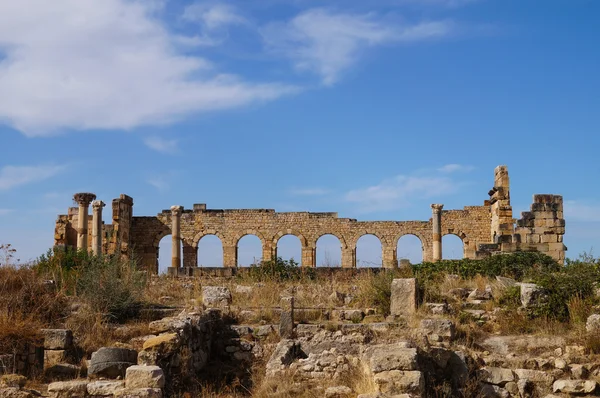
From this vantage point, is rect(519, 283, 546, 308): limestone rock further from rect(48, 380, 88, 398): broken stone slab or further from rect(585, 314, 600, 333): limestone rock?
rect(48, 380, 88, 398): broken stone slab

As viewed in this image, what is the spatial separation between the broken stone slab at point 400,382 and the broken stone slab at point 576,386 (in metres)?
2.18

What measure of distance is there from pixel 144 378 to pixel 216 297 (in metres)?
4.10

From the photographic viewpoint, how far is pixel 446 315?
1084cm

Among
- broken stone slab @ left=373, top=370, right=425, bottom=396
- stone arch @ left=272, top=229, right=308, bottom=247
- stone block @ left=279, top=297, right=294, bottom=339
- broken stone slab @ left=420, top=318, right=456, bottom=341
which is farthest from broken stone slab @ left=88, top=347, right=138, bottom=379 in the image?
stone arch @ left=272, top=229, right=308, bottom=247

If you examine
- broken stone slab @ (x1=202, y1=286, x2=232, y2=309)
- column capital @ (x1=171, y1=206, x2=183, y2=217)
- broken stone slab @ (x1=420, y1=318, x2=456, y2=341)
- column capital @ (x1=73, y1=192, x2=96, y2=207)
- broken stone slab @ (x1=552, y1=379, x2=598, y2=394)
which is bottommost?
broken stone slab @ (x1=552, y1=379, x2=598, y2=394)

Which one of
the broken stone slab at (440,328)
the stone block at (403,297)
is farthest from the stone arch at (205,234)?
the broken stone slab at (440,328)

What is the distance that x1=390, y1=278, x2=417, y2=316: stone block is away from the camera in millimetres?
11109

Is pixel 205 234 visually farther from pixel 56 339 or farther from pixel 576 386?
pixel 576 386

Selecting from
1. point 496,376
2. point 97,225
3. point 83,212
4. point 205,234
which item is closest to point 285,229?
point 205,234

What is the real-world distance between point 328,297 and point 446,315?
2.31 meters

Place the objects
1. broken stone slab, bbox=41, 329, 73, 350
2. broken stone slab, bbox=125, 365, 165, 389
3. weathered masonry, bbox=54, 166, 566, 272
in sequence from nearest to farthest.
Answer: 1. broken stone slab, bbox=125, 365, 165, 389
2. broken stone slab, bbox=41, 329, 73, 350
3. weathered masonry, bbox=54, 166, 566, 272

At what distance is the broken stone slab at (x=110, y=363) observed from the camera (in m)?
8.66

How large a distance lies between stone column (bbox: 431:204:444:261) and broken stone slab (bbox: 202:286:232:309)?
19.3m

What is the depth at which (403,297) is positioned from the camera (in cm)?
1122
